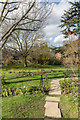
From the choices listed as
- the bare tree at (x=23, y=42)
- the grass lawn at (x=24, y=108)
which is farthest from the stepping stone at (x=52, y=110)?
the bare tree at (x=23, y=42)

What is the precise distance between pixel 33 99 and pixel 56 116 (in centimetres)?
106

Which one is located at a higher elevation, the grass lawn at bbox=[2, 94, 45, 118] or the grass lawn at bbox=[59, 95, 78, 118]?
the grass lawn at bbox=[2, 94, 45, 118]

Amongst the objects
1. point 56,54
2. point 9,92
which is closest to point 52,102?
point 9,92

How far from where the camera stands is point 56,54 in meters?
13.3

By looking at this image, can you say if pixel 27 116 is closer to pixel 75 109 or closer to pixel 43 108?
pixel 43 108

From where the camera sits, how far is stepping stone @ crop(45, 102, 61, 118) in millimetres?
2258

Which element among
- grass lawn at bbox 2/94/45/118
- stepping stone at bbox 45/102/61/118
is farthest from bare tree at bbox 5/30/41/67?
stepping stone at bbox 45/102/61/118

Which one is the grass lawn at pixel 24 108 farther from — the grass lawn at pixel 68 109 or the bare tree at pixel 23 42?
the bare tree at pixel 23 42

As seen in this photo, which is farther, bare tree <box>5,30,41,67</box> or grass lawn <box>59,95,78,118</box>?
bare tree <box>5,30,41,67</box>

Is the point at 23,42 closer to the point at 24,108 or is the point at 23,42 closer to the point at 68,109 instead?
the point at 24,108

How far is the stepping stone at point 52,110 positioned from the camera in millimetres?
2258

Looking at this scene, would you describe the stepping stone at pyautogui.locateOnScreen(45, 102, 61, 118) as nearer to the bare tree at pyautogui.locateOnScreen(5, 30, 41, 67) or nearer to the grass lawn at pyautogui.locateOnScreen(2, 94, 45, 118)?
the grass lawn at pyautogui.locateOnScreen(2, 94, 45, 118)

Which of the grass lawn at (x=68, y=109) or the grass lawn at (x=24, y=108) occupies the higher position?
the grass lawn at (x=24, y=108)

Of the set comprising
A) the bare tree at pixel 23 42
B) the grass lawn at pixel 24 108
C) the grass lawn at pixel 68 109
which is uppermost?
the bare tree at pixel 23 42
